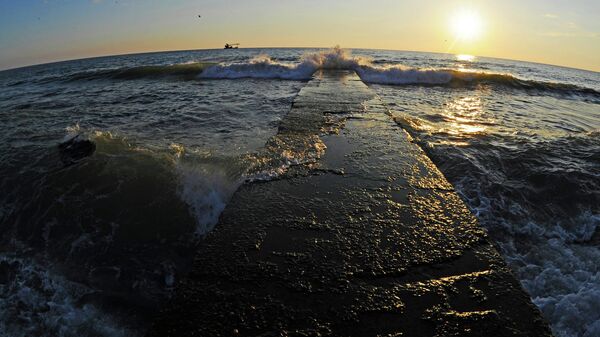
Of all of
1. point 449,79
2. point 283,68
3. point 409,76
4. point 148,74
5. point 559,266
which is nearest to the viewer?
point 559,266

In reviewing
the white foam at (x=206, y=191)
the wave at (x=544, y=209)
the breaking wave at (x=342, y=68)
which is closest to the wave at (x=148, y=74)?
the breaking wave at (x=342, y=68)

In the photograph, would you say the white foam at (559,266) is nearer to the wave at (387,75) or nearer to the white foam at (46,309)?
the white foam at (46,309)

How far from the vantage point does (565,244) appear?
359 centimetres

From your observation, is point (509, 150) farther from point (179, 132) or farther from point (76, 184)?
point (76, 184)

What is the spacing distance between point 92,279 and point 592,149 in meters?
8.75

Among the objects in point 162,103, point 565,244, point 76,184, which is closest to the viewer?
point 565,244

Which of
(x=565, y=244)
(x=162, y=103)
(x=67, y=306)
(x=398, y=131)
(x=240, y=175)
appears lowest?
(x=67, y=306)

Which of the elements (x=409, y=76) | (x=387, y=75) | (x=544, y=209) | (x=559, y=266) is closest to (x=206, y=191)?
(x=559, y=266)

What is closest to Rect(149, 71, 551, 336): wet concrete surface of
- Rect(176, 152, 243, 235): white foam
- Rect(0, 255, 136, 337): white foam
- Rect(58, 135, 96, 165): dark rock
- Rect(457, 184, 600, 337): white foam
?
Rect(176, 152, 243, 235): white foam

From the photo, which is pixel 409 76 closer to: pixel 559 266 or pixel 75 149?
pixel 559 266

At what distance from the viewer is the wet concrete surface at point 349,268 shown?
1851mm

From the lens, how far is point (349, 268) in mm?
2281

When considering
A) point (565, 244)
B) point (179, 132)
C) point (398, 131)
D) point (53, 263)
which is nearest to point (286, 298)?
point (53, 263)

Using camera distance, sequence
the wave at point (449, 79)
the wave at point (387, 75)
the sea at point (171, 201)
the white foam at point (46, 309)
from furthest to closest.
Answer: the wave at point (387, 75) < the wave at point (449, 79) < the sea at point (171, 201) < the white foam at point (46, 309)
